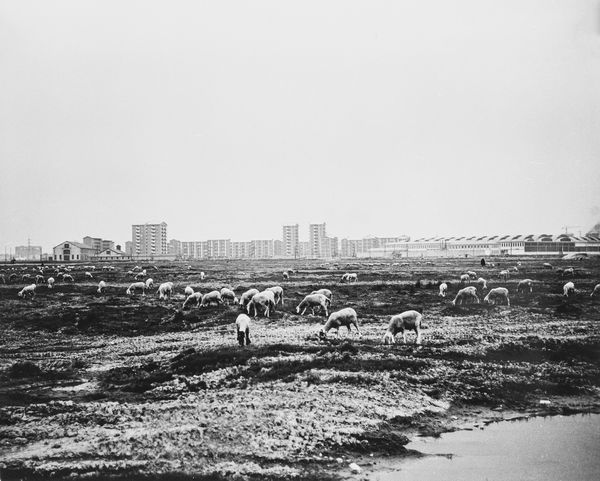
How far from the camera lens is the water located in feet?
25.6

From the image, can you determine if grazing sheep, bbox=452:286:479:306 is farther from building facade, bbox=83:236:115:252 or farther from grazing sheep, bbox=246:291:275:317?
building facade, bbox=83:236:115:252

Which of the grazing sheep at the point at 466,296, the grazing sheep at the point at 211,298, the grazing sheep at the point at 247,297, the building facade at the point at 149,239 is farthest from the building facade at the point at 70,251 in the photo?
the grazing sheep at the point at 466,296

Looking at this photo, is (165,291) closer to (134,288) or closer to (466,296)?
(134,288)

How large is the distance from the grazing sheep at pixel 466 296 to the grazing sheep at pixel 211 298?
12200mm

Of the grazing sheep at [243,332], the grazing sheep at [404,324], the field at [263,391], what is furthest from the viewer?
the grazing sheep at [243,332]

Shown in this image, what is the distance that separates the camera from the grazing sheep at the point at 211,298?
26.6m

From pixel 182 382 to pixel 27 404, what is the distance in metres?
3.36

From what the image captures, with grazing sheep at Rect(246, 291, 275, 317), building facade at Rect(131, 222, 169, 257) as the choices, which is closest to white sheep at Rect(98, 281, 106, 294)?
grazing sheep at Rect(246, 291, 275, 317)

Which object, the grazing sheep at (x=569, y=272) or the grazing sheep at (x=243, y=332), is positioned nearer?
the grazing sheep at (x=243, y=332)

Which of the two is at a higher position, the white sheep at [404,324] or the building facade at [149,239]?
the building facade at [149,239]

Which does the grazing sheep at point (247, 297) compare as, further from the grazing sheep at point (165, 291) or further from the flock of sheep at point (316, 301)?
the grazing sheep at point (165, 291)

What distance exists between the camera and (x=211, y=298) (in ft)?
88.0

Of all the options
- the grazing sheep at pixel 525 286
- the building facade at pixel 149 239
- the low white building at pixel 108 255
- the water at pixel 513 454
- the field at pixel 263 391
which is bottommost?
the water at pixel 513 454

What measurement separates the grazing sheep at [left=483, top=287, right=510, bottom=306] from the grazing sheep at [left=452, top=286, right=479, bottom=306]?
1.99 feet
